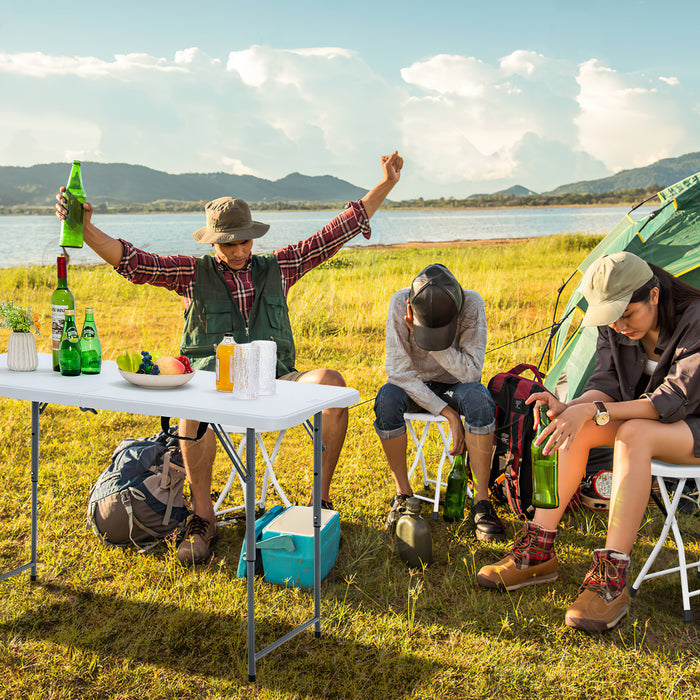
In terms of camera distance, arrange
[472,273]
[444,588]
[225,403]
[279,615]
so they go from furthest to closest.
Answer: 1. [472,273]
2. [444,588]
3. [279,615]
4. [225,403]

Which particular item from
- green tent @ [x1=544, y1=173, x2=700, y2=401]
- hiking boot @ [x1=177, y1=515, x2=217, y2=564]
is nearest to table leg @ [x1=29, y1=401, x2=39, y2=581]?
hiking boot @ [x1=177, y1=515, x2=217, y2=564]

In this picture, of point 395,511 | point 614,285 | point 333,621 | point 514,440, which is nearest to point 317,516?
point 333,621

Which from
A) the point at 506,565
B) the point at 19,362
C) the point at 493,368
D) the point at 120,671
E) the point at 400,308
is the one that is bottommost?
the point at 120,671

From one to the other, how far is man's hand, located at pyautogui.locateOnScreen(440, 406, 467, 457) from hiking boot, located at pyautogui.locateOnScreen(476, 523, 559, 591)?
53 cm

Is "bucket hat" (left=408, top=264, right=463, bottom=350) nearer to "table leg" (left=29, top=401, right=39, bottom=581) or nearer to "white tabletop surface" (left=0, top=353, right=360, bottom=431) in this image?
"white tabletop surface" (left=0, top=353, right=360, bottom=431)

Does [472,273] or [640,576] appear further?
[472,273]

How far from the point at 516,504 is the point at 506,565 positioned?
577 mm

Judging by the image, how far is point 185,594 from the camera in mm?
2504

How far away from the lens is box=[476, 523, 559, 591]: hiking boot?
2568 mm

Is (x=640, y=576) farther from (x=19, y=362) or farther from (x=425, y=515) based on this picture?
(x=19, y=362)

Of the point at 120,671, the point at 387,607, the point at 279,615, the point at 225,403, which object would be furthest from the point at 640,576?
the point at 120,671

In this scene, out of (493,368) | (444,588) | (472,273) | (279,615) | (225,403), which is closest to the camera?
(225,403)

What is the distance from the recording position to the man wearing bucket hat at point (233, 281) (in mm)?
2945

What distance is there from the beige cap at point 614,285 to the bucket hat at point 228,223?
1.58 meters
